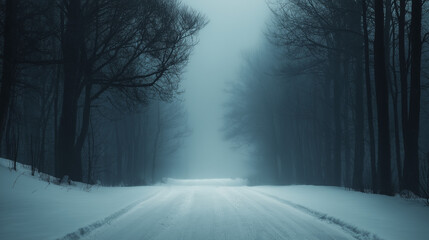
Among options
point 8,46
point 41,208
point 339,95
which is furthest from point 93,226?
point 339,95

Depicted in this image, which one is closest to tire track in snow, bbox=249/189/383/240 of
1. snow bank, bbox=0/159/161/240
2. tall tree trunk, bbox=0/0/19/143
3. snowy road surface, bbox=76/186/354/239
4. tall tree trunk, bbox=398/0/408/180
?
snowy road surface, bbox=76/186/354/239

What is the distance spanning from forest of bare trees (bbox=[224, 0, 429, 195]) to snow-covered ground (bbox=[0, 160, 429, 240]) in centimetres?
418

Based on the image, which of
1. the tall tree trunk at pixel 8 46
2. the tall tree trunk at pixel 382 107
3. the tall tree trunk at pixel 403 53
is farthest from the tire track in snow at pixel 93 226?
the tall tree trunk at pixel 403 53

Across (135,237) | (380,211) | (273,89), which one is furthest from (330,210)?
(273,89)

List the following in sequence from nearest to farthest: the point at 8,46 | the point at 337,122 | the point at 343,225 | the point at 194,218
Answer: the point at 343,225 → the point at 194,218 → the point at 8,46 → the point at 337,122

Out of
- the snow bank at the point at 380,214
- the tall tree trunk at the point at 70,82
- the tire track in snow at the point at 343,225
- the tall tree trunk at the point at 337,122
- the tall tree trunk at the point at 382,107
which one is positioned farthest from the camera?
the tall tree trunk at the point at 337,122

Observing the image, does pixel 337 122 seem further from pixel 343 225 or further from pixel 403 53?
pixel 343 225

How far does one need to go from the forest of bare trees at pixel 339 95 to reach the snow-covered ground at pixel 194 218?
418 cm

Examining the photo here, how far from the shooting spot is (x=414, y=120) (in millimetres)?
13367

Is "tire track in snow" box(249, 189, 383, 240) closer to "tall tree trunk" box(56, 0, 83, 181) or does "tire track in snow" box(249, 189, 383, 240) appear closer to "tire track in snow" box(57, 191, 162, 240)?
"tire track in snow" box(57, 191, 162, 240)

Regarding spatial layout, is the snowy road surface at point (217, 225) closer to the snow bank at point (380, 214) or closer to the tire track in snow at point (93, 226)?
the tire track in snow at point (93, 226)

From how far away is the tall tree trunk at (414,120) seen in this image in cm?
1322

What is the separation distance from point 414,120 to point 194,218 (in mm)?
8922

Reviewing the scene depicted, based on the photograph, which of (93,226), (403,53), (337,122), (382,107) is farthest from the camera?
(337,122)
